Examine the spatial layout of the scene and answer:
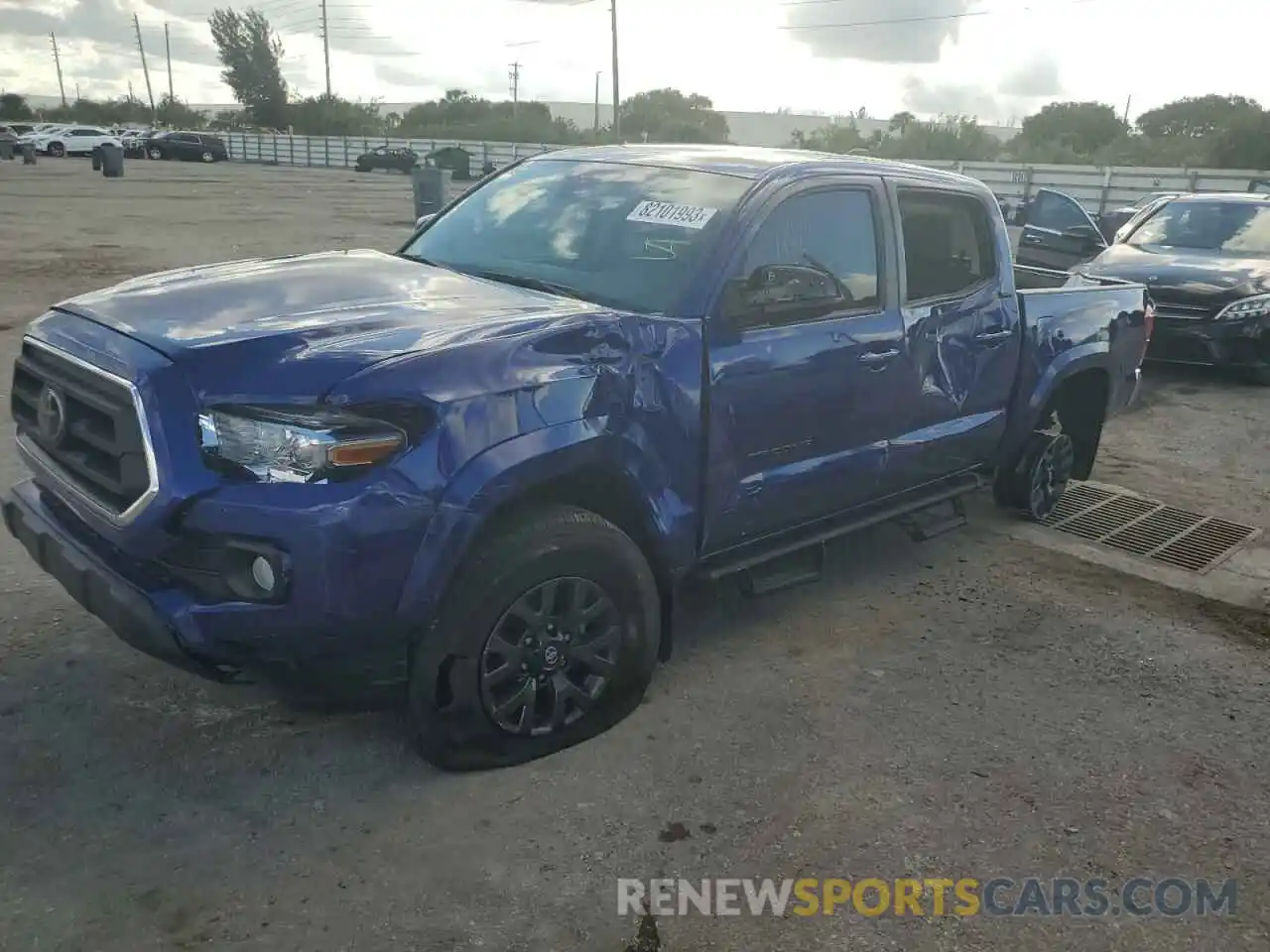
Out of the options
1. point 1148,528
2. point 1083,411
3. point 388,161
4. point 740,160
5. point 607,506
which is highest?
point 740,160

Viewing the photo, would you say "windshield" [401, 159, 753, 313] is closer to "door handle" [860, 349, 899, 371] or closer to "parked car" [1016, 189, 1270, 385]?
"door handle" [860, 349, 899, 371]

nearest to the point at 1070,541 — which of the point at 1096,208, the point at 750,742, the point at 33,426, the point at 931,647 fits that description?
the point at 931,647

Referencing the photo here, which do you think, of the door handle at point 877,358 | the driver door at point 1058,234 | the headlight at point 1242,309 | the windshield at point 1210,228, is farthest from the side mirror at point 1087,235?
the door handle at point 877,358

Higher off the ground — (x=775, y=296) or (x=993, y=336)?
(x=775, y=296)

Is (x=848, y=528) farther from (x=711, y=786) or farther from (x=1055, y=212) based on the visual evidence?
(x=1055, y=212)

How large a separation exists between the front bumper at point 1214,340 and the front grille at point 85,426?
885 cm

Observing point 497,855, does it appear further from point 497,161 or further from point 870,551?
point 497,161

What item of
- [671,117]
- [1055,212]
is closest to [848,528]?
[1055,212]

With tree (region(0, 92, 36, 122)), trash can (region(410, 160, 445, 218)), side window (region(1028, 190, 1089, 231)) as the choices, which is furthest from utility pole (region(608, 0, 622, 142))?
tree (region(0, 92, 36, 122))

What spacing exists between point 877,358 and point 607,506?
139 centimetres

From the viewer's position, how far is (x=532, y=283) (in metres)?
3.80

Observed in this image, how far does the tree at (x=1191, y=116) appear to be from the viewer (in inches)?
2162

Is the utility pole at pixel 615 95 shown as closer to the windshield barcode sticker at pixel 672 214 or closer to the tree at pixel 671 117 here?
the tree at pixel 671 117

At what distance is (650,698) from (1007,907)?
55.0 inches
